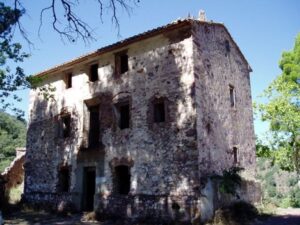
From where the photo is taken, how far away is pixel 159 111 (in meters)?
14.1

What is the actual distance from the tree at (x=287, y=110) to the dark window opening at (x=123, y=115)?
34.9ft

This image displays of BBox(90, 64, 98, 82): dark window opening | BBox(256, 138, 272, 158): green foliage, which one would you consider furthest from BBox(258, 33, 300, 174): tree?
BBox(90, 64, 98, 82): dark window opening

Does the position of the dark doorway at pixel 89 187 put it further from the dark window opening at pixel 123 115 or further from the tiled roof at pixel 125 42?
the tiled roof at pixel 125 42

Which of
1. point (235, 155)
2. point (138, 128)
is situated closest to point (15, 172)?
point (138, 128)

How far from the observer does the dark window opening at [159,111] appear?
14.0 metres

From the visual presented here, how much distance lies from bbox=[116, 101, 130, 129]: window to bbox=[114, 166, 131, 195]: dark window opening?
202cm

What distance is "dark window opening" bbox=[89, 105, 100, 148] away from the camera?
16.4m

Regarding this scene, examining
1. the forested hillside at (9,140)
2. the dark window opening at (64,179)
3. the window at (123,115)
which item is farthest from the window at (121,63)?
the forested hillside at (9,140)

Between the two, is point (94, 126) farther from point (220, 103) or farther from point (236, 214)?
point (236, 214)

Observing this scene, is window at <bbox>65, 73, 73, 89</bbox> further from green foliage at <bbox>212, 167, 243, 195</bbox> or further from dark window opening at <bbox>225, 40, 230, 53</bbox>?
green foliage at <bbox>212, 167, 243, 195</bbox>

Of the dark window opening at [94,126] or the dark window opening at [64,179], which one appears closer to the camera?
the dark window opening at [94,126]

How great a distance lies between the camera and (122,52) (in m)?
16.0

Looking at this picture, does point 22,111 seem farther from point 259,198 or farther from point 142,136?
point 259,198

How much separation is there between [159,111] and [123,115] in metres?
2.27
